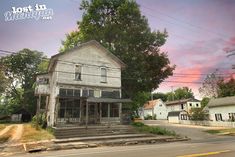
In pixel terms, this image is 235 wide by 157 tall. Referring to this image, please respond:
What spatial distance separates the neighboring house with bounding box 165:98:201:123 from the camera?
173 ft

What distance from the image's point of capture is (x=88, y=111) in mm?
26703

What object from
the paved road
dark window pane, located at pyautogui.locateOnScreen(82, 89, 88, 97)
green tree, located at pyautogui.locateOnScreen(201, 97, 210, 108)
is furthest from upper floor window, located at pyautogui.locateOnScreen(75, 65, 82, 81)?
green tree, located at pyautogui.locateOnScreen(201, 97, 210, 108)

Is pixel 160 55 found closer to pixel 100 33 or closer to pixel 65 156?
pixel 100 33

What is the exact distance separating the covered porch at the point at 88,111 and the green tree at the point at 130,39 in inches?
215

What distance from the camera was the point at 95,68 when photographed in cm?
2816

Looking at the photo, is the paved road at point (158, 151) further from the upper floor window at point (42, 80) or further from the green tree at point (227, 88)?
the green tree at point (227, 88)

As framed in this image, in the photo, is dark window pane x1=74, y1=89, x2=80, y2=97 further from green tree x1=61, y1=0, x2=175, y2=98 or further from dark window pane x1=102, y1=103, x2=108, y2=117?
green tree x1=61, y1=0, x2=175, y2=98

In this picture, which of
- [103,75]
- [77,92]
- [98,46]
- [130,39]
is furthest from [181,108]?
[77,92]

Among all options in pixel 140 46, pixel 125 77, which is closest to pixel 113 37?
pixel 140 46

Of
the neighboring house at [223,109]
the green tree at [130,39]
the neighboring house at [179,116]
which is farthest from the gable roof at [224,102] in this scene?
the green tree at [130,39]

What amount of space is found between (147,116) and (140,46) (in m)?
43.0

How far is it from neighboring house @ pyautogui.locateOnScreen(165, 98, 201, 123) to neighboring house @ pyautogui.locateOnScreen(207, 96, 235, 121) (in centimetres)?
654

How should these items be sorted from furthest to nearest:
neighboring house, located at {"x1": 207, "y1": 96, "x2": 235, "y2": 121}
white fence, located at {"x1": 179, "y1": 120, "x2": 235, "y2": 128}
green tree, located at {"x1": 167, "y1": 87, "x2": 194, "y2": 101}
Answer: green tree, located at {"x1": 167, "y1": 87, "x2": 194, "y2": 101}, neighboring house, located at {"x1": 207, "y1": 96, "x2": 235, "y2": 121}, white fence, located at {"x1": 179, "y1": 120, "x2": 235, "y2": 128}

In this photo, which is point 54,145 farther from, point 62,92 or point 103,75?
point 103,75
